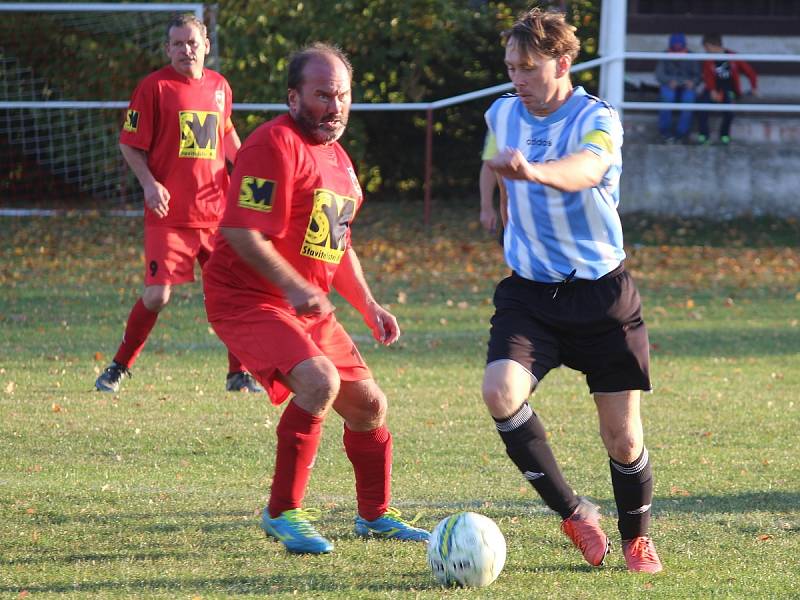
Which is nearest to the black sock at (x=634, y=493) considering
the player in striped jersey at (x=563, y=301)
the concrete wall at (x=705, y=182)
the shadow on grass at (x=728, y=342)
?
the player in striped jersey at (x=563, y=301)

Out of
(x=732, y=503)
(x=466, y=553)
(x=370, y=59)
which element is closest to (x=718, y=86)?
(x=370, y=59)

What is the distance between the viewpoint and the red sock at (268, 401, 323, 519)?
4.94 metres

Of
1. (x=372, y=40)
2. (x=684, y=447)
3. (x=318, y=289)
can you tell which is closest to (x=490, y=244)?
(x=372, y=40)

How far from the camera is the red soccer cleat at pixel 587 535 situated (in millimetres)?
4824

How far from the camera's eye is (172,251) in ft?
27.2

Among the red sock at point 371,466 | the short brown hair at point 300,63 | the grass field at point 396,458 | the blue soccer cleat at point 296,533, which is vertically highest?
the short brown hair at point 300,63

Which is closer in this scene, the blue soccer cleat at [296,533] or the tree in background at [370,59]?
the blue soccer cleat at [296,533]

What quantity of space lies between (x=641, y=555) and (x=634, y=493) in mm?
222

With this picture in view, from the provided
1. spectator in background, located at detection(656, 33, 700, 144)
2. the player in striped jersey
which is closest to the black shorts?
the player in striped jersey

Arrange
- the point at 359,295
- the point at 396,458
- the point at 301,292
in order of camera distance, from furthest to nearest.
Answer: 1. the point at 396,458
2. the point at 359,295
3. the point at 301,292

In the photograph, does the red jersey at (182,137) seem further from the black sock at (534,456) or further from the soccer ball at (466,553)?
the soccer ball at (466,553)

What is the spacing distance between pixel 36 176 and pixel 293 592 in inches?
619

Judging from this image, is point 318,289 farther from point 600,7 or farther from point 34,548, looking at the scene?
point 600,7

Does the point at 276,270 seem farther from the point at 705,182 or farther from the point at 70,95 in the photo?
the point at 70,95
